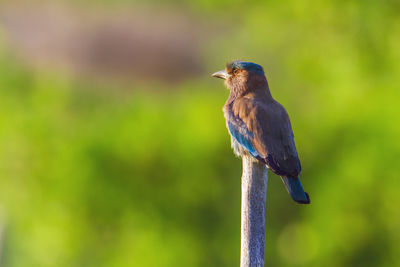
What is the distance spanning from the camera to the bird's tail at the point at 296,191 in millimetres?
1552

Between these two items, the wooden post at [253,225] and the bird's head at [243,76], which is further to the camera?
the bird's head at [243,76]

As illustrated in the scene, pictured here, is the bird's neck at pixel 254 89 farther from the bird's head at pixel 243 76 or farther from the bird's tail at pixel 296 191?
the bird's tail at pixel 296 191

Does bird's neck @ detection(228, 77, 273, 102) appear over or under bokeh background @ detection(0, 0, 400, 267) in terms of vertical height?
over

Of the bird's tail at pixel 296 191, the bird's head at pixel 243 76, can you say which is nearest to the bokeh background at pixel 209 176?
the bird's head at pixel 243 76

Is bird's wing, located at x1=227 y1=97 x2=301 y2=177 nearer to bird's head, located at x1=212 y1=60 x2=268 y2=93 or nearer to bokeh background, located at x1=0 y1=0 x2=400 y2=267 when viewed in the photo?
bird's head, located at x1=212 y1=60 x2=268 y2=93

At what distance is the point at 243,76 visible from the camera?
72.5 inches

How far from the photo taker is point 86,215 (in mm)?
3904

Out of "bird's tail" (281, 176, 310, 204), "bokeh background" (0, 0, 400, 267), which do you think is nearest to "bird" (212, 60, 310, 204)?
"bird's tail" (281, 176, 310, 204)

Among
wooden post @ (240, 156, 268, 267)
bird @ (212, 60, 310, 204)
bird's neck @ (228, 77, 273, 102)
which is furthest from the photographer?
bird's neck @ (228, 77, 273, 102)

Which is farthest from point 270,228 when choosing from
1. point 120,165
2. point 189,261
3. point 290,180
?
point 290,180

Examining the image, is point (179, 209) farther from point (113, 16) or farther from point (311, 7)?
point (113, 16)

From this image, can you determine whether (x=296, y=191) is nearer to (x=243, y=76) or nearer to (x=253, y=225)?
(x=253, y=225)

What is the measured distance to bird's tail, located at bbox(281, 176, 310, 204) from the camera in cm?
155

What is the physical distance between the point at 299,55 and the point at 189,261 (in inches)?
93.2
